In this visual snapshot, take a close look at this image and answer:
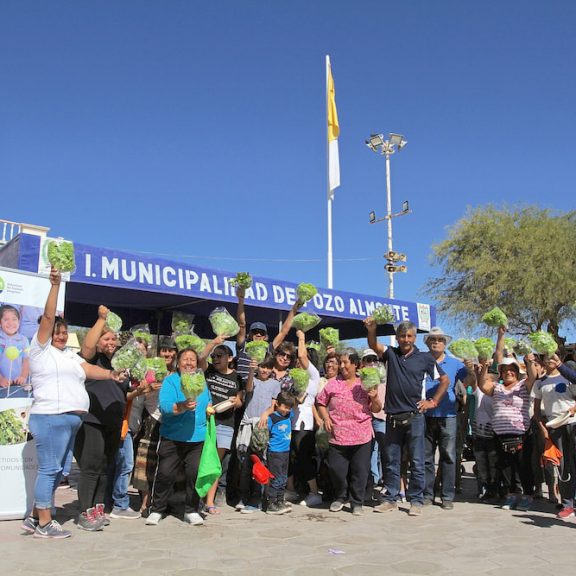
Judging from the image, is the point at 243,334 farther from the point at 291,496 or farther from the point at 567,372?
the point at 567,372

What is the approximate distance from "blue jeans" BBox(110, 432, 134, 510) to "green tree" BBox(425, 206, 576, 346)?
19.9 m

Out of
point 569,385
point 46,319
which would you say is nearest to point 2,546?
point 46,319

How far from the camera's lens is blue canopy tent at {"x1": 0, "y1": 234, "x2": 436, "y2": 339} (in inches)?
284

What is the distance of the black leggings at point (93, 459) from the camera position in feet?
16.2

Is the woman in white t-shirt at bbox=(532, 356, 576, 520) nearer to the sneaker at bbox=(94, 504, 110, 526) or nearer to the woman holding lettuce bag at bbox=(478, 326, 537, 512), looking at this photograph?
the woman holding lettuce bag at bbox=(478, 326, 537, 512)

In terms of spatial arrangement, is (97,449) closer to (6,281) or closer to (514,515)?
(6,281)

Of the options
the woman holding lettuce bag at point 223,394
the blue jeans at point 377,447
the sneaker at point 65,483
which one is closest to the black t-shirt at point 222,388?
the woman holding lettuce bag at point 223,394

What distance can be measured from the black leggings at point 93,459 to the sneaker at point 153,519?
44cm

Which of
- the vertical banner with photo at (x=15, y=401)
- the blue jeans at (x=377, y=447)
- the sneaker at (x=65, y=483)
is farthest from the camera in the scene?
the sneaker at (x=65, y=483)

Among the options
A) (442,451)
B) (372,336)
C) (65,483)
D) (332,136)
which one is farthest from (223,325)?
(332,136)

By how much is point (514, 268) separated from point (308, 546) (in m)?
20.9

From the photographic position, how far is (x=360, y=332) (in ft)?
43.8

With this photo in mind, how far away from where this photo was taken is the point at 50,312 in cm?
441

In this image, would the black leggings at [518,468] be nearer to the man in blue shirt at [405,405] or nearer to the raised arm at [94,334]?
the man in blue shirt at [405,405]
